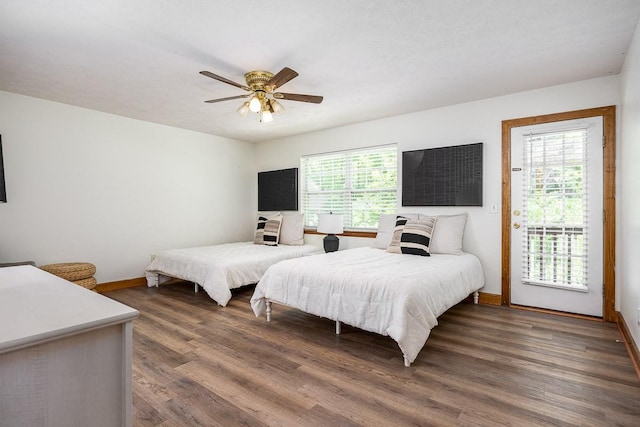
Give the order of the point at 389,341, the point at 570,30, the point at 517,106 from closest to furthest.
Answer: the point at 570,30
the point at 389,341
the point at 517,106

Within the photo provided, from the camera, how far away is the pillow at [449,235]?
384cm

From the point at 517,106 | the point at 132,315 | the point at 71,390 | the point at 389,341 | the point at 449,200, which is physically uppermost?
the point at 517,106

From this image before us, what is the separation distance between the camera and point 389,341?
109 inches

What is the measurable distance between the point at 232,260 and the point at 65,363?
309cm

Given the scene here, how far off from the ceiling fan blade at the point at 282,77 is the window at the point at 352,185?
7.43 feet

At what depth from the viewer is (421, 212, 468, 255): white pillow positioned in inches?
151

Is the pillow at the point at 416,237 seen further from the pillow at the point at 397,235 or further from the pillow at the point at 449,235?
the pillow at the point at 449,235

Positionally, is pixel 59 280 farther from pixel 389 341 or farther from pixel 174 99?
pixel 174 99

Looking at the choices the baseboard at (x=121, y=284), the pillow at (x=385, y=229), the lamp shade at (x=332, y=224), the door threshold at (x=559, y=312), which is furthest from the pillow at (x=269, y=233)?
the door threshold at (x=559, y=312)

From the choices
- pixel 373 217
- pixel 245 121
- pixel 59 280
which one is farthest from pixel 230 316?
pixel 245 121

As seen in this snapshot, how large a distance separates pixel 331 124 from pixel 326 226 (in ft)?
5.06

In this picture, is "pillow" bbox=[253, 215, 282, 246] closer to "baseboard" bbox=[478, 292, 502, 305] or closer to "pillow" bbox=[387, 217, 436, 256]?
"pillow" bbox=[387, 217, 436, 256]

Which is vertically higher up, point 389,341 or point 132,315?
point 132,315

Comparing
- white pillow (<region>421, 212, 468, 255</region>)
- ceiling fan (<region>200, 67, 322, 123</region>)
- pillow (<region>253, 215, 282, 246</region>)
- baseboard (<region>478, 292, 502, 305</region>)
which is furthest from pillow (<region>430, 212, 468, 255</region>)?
pillow (<region>253, 215, 282, 246</region>)
